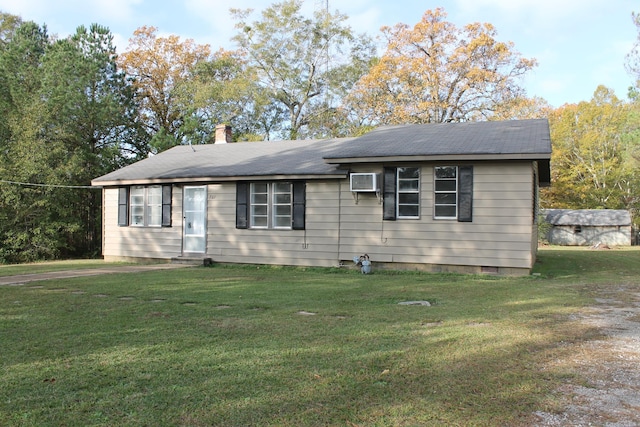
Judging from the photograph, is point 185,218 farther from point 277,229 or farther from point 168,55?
point 168,55

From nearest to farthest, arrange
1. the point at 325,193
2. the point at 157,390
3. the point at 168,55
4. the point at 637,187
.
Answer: the point at 157,390 → the point at 325,193 → the point at 168,55 → the point at 637,187

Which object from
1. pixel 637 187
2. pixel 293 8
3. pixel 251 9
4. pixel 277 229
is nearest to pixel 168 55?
pixel 251 9

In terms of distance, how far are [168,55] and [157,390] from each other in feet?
91.8

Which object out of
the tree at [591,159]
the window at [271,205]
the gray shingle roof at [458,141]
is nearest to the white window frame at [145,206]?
the window at [271,205]

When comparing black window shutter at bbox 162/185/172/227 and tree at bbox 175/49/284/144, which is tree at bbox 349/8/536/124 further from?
black window shutter at bbox 162/185/172/227

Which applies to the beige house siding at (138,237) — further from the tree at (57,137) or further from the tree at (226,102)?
the tree at (226,102)

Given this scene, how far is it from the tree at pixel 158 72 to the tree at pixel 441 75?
10431 mm

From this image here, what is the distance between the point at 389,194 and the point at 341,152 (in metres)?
1.59

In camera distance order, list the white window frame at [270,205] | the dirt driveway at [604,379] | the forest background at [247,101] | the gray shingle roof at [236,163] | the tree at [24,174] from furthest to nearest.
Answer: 1. the forest background at [247,101]
2. the tree at [24,174]
3. the white window frame at [270,205]
4. the gray shingle roof at [236,163]
5. the dirt driveway at [604,379]

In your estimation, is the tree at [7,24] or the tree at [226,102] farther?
the tree at [7,24]

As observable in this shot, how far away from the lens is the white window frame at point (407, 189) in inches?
452

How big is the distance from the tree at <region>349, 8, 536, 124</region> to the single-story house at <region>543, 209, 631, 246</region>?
8.92 meters

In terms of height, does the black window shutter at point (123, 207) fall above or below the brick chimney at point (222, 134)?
below

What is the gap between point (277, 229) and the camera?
1296cm
